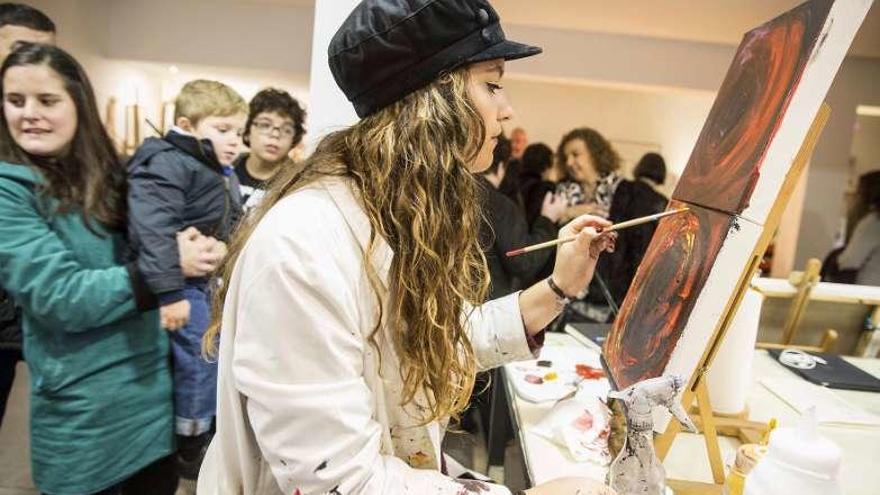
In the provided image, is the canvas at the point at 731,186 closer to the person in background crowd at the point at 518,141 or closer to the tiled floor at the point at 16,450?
the tiled floor at the point at 16,450

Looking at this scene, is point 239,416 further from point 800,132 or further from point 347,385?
point 800,132

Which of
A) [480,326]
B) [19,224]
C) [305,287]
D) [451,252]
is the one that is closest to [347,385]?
[305,287]

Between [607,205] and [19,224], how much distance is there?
2.40 meters

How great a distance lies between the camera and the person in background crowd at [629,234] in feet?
8.21

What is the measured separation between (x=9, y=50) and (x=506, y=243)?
1.58m

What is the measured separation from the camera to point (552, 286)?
103 centimetres

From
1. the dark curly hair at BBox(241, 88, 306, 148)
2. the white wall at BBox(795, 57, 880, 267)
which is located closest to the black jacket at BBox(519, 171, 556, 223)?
the dark curly hair at BBox(241, 88, 306, 148)

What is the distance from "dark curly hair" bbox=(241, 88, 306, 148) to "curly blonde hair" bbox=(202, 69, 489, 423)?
57.5 inches

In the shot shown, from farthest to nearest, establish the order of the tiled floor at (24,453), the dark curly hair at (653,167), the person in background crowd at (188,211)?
the dark curly hair at (653,167) < the tiled floor at (24,453) < the person in background crowd at (188,211)

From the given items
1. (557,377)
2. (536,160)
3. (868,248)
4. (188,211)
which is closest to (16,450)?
(188,211)

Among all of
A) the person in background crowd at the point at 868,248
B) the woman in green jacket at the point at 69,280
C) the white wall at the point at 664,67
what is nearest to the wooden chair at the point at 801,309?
the person in background crowd at the point at 868,248

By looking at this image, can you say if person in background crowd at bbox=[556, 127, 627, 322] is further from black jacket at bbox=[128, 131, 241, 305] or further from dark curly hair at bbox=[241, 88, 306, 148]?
black jacket at bbox=[128, 131, 241, 305]

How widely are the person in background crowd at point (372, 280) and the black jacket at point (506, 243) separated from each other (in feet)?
3.73

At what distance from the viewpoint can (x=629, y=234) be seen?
251 cm
